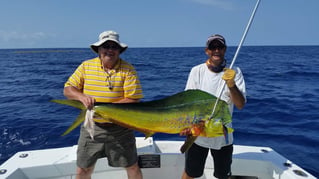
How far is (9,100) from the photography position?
9102 mm

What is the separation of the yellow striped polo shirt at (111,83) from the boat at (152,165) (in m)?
0.93

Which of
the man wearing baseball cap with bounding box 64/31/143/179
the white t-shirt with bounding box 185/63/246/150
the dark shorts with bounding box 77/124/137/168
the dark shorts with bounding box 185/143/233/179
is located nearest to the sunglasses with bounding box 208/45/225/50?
the white t-shirt with bounding box 185/63/246/150

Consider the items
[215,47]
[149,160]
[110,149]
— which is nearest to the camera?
[215,47]

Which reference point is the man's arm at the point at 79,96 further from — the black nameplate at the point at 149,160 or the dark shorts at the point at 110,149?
the black nameplate at the point at 149,160

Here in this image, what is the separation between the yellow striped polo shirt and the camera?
2193mm

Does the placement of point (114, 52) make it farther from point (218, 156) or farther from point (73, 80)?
point (218, 156)

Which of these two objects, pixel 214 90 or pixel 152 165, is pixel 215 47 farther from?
pixel 152 165

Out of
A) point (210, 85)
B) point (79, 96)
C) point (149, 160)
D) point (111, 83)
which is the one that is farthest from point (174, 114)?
point (149, 160)

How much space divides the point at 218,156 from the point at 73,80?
1.50m

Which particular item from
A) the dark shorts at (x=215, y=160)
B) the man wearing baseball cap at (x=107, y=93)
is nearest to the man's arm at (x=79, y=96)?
the man wearing baseball cap at (x=107, y=93)

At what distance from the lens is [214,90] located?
224 centimetres

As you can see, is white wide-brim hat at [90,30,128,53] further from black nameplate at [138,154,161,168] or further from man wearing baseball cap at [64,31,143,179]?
black nameplate at [138,154,161,168]

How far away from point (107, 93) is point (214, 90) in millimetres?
941

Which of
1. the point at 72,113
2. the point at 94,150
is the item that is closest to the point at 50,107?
the point at 72,113
